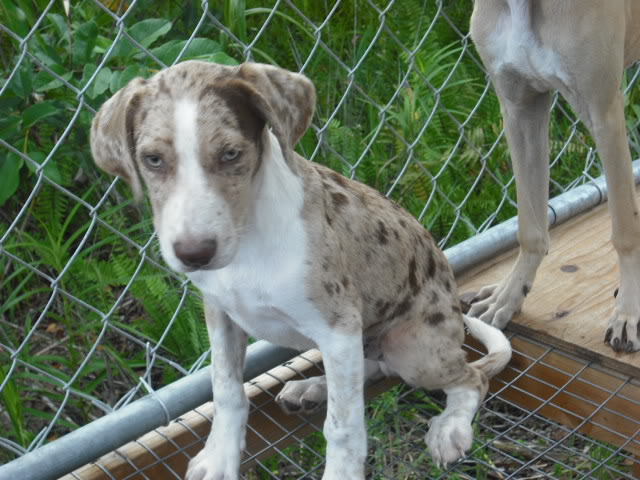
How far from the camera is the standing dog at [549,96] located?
274cm

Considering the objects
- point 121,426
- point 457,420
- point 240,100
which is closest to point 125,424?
point 121,426

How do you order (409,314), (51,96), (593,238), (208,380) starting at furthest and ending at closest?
(593,238) < (51,96) < (208,380) < (409,314)

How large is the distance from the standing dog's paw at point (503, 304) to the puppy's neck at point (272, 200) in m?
1.15

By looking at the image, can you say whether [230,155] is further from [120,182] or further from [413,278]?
[120,182]

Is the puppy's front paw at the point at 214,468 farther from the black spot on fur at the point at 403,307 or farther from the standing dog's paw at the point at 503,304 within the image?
the standing dog's paw at the point at 503,304

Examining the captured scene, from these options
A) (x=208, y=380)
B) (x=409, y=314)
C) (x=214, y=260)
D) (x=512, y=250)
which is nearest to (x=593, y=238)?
(x=512, y=250)

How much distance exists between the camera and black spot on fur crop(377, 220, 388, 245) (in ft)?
8.30

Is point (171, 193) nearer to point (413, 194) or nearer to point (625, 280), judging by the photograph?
point (625, 280)

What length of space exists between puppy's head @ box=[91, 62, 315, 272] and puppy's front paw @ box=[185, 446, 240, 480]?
2.32ft

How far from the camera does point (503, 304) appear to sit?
3.18m

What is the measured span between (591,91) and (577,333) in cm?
82

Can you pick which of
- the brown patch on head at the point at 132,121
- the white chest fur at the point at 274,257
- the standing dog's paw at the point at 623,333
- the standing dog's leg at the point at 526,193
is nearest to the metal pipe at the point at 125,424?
the white chest fur at the point at 274,257

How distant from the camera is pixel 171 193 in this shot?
198 centimetres

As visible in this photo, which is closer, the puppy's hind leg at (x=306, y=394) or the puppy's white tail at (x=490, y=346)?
the puppy's hind leg at (x=306, y=394)
